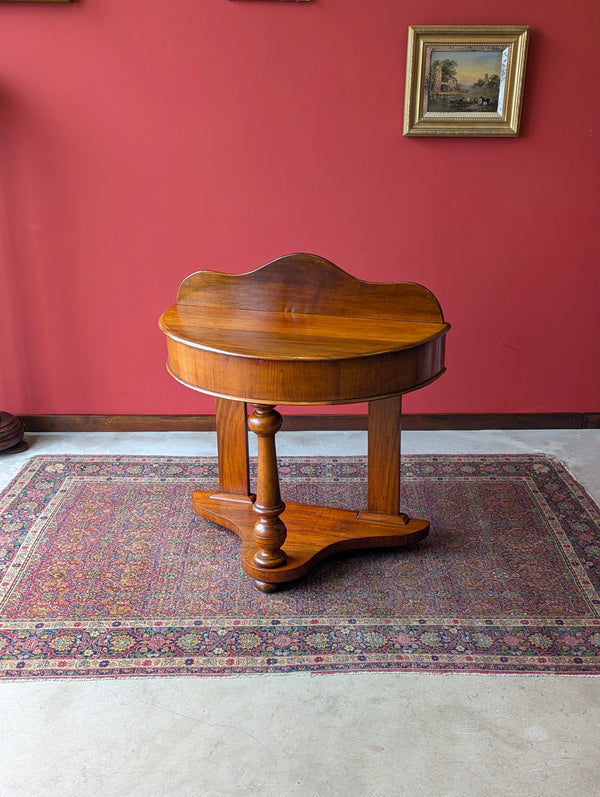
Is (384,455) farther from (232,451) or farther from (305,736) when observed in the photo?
(305,736)

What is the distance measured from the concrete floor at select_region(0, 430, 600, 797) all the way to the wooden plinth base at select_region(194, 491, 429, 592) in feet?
1.75

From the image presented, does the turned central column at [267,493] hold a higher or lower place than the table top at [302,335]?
lower

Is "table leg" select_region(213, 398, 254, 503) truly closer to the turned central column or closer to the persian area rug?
the persian area rug

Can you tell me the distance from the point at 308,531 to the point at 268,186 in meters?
1.88

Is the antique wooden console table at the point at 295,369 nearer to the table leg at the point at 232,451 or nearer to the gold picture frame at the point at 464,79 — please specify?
the table leg at the point at 232,451

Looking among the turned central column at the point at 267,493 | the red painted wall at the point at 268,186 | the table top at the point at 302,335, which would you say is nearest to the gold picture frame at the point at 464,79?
the red painted wall at the point at 268,186

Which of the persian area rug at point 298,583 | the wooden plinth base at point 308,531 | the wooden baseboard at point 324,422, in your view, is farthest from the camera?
the wooden baseboard at point 324,422

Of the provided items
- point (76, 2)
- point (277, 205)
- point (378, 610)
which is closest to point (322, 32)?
point (277, 205)

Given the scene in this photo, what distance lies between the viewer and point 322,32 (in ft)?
13.0

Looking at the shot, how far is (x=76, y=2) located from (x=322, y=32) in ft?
3.98

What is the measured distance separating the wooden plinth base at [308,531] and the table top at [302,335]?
789mm

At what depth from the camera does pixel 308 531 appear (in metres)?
3.36

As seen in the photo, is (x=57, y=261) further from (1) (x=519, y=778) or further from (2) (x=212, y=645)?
(1) (x=519, y=778)

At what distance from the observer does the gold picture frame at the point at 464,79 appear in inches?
154
